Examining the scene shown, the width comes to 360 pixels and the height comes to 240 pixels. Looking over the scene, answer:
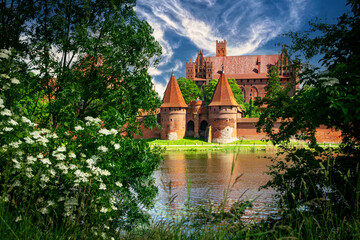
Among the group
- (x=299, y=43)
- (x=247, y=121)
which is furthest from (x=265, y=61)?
(x=299, y=43)

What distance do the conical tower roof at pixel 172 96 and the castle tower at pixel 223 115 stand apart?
13.1ft

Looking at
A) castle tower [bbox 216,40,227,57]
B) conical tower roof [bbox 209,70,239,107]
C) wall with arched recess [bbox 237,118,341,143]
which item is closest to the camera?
wall with arched recess [bbox 237,118,341,143]

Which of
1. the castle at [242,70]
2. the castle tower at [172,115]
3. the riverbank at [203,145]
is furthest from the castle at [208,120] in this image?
the castle at [242,70]

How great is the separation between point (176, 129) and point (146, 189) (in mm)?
32013

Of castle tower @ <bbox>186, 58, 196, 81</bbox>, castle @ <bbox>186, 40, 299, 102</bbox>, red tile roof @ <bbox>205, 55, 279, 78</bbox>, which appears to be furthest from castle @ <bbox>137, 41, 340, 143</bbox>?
castle tower @ <bbox>186, 58, 196, 81</bbox>

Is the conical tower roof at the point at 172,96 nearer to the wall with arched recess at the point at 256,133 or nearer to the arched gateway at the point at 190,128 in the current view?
the arched gateway at the point at 190,128

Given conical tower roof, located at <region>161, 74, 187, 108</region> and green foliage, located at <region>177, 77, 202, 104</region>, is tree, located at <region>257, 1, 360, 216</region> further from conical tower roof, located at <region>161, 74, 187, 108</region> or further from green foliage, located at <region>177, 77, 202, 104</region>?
green foliage, located at <region>177, 77, 202, 104</region>

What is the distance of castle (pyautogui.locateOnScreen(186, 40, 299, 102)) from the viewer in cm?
6164

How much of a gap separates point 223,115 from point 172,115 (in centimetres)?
603

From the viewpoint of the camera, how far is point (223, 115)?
36.5m

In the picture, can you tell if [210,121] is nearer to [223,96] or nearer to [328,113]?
[223,96]

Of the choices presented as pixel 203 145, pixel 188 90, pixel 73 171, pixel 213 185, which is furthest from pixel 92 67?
pixel 188 90

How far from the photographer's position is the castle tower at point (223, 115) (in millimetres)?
36062

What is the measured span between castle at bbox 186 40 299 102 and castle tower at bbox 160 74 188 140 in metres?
24.7
